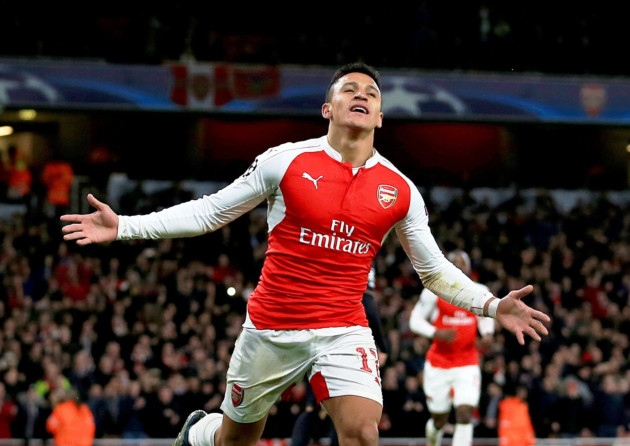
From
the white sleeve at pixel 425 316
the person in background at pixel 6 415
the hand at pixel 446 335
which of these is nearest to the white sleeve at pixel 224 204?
the hand at pixel 446 335

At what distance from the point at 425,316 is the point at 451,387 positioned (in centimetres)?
77

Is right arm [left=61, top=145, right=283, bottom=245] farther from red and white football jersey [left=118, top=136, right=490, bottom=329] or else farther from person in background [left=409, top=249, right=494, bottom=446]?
person in background [left=409, top=249, right=494, bottom=446]

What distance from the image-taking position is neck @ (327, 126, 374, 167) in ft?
20.3

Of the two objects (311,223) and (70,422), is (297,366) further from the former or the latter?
(70,422)

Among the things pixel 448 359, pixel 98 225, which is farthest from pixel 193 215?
pixel 448 359

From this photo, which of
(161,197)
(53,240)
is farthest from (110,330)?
(161,197)

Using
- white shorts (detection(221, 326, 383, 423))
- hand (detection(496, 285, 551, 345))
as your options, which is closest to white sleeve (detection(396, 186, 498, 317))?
hand (detection(496, 285, 551, 345))

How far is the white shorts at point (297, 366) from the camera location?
600 centimetres

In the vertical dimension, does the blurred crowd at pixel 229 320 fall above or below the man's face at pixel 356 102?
below

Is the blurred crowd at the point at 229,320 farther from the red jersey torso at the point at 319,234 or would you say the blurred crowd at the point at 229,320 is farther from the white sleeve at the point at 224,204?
the white sleeve at the point at 224,204

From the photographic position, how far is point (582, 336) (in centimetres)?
1884

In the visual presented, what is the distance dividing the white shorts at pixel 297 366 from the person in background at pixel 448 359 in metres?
5.32

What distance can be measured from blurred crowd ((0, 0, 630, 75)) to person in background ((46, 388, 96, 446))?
25.4 ft

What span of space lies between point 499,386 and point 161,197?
7.71m
